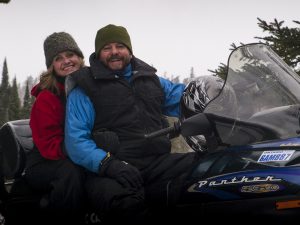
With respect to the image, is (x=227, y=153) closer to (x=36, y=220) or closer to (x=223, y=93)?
(x=223, y=93)

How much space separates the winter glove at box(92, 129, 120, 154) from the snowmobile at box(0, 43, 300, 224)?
1.54 ft

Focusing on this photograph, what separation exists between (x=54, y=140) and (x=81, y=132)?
400mm

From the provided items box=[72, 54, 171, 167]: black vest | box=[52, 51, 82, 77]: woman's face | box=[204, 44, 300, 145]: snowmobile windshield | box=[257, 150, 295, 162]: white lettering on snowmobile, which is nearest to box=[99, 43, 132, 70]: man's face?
box=[72, 54, 171, 167]: black vest

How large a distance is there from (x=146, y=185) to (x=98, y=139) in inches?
20.2

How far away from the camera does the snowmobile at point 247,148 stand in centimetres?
222

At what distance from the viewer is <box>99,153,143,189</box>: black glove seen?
284cm

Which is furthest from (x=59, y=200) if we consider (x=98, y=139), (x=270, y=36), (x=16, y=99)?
(x=16, y=99)

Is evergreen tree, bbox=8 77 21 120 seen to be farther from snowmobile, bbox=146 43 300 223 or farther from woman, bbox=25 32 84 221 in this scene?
snowmobile, bbox=146 43 300 223

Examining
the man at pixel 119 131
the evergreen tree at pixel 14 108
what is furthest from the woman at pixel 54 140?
the evergreen tree at pixel 14 108

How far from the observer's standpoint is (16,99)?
76875 mm

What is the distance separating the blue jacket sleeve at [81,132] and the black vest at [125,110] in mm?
68

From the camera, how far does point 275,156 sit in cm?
225

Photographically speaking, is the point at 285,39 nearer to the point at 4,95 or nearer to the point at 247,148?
the point at 247,148

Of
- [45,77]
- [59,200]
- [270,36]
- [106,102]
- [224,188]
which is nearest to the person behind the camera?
[224,188]
